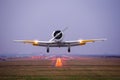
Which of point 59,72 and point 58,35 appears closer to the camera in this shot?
point 58,35

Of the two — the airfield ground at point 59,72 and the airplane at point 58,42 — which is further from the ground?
the airplane at point 58,42

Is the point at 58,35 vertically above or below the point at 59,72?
above

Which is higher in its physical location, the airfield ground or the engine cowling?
the engine cowling

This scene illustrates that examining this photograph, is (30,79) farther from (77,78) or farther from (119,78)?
(119,78)

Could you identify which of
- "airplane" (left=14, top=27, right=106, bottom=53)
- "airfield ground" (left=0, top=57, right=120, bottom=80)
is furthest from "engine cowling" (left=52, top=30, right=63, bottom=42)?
"airfield ground" (left=0, top=57, right=120, bottom=80)

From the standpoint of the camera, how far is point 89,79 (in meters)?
31.8


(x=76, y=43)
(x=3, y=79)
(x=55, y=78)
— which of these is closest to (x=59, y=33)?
(x=76, y=43)

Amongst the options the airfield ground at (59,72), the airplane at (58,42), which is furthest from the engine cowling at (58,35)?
the airfield ground at (59,72)

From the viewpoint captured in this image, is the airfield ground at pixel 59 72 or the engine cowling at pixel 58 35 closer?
the airfield ground at pixel 59 72

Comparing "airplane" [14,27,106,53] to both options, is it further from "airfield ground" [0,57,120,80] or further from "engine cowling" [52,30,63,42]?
"airfield ground" [0,57,120,80]

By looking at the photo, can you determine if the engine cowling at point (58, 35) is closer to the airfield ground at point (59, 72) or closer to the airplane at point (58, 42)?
the airplane at point (58, 42)

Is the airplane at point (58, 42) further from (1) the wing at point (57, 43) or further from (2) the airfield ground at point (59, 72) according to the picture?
(2) the airfield ground at point (59, 72)

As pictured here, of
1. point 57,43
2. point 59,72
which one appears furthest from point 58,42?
point 59,72

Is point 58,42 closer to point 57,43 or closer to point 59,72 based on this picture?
point 57,43
